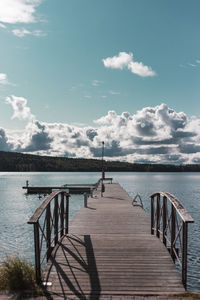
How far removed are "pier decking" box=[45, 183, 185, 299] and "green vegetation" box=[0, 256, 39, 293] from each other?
1.28 ft

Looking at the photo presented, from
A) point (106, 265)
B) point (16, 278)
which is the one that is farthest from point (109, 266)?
point (16, 278)

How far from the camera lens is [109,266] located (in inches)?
281

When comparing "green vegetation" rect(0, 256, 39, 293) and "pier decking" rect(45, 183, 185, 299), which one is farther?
"pier decking" rect(45, 183, 185, 299)

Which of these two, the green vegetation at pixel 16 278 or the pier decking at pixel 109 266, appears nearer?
the green vegetation at pixel 16 278

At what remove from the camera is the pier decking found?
19.9 feet

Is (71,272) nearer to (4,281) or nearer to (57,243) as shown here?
(4,281)

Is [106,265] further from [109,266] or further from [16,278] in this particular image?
[16,278]

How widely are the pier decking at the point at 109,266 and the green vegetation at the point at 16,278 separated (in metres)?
0.39

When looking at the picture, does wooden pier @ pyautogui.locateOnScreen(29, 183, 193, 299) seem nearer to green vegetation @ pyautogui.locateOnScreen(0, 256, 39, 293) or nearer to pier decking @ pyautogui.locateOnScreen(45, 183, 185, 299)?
pier decking @ pyautogui.locateOnScreen(45, 183, 185, 299)

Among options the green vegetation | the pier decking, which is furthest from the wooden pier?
the green vegetation

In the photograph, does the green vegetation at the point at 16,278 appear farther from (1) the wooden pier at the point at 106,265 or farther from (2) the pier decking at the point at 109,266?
(2) the pier decking at the point at 109,266

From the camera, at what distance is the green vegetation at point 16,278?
19.6ft

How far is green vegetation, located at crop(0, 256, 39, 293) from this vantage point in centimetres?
597

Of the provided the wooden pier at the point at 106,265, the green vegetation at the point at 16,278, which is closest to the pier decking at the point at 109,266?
the wooden pier at the point at 106,265
